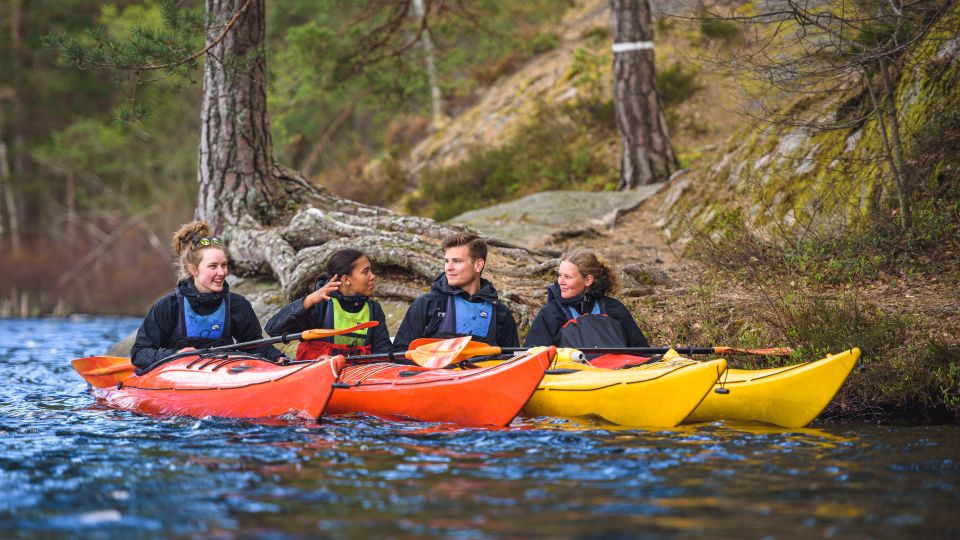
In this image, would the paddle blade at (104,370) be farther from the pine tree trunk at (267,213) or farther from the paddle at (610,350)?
the paddle at (610,350)

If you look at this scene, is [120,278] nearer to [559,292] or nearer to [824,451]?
[559,292]

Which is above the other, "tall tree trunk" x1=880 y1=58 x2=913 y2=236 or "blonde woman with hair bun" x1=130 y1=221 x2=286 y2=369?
"tall tree trunk" x1=880 y1=58 x2=913 y2=236

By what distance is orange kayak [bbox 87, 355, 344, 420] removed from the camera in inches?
229

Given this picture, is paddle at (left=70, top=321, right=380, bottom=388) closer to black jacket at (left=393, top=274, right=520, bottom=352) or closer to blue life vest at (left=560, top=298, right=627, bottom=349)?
black jacket at (left=393, top=274, right=520, bottom=352)

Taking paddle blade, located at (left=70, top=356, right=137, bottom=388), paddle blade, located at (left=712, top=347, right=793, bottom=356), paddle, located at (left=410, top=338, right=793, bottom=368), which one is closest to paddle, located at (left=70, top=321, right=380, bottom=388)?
paddle blade, located at (left=70, top=356, right=137, bottom=388)

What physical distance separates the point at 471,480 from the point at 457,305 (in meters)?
2.69

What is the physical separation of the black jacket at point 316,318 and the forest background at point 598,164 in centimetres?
220

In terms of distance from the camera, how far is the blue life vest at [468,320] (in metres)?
6.82

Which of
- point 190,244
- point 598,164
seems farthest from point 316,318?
point 598,164

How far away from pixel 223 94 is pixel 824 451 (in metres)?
7.52

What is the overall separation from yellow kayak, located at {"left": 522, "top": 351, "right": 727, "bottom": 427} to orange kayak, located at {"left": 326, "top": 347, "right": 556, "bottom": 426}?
1.68 feet

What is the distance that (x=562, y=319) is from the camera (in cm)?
696

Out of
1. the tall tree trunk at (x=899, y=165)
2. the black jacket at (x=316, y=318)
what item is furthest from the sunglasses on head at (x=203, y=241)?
the tall tree trunk at (x=899, y=165)

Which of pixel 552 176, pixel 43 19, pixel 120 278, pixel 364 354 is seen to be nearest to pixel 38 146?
pixel 43 19
